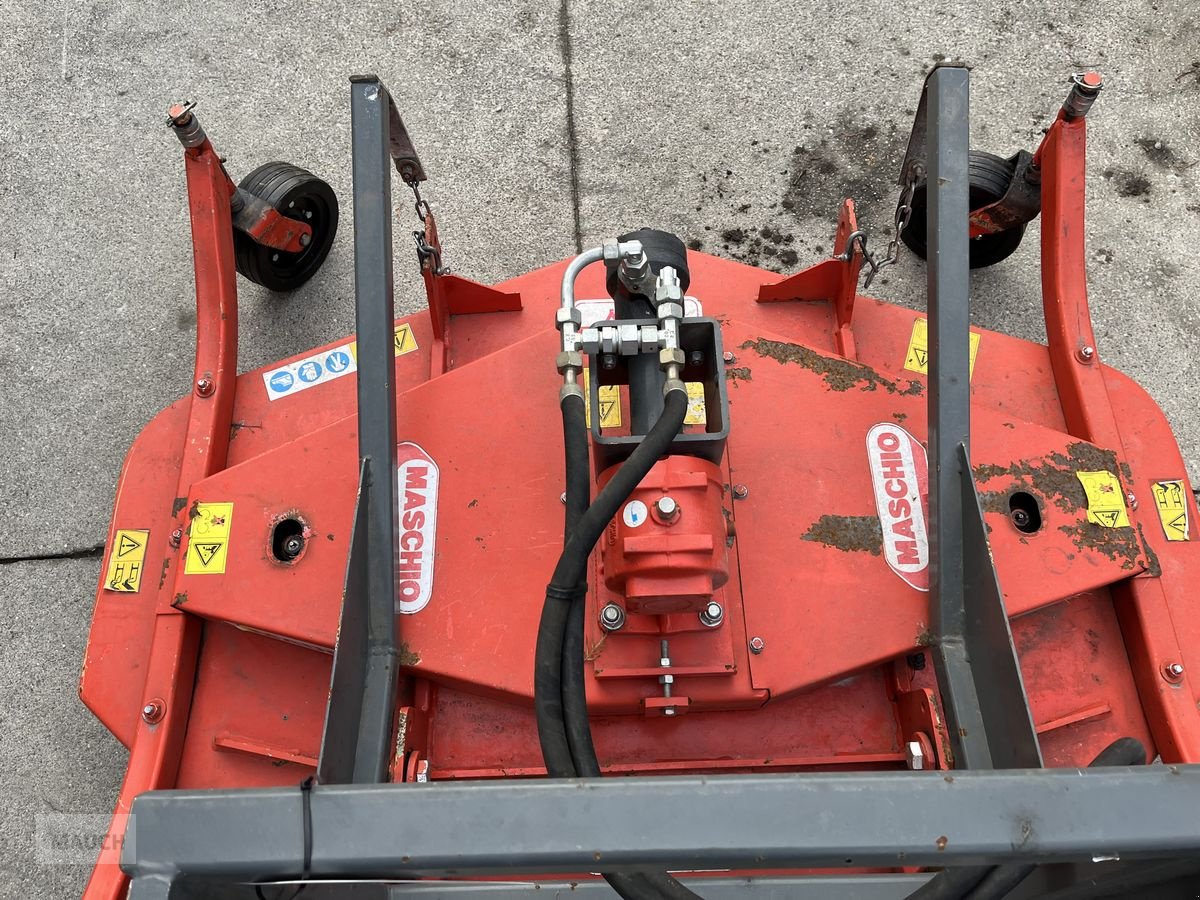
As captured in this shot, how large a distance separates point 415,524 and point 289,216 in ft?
3.84

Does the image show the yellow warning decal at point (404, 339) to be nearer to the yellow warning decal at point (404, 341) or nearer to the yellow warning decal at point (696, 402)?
the yellow warning decal at point (404, 341)

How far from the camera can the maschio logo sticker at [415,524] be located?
1.60m

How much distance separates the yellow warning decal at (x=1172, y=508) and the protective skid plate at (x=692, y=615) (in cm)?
2

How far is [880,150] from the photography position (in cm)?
282

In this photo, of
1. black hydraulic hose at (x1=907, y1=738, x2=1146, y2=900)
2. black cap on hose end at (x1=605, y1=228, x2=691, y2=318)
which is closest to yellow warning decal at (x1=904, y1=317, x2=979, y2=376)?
black cap on hose end at (x1=605, y1=228, x2=691, y2=318)

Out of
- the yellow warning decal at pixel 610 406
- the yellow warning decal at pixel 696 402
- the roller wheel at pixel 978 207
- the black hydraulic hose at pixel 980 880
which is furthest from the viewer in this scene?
the roller wheel at pixel 978 207

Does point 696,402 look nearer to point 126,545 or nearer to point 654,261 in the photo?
point 654,261

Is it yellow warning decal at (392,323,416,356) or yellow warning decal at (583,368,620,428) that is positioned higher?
yellow warning decal at (392,323,416,356)

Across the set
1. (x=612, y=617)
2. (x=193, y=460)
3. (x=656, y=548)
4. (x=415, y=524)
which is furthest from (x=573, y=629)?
(x=193, y=460)

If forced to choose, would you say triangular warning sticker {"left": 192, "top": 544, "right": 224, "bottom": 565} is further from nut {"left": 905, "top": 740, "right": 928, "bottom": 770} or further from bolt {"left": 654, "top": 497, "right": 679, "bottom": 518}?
nut {"left": 905, "top": 740, "right": 928, "bottom": 770}

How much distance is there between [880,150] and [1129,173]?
2.55ft

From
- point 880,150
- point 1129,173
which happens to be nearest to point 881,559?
point 880,150

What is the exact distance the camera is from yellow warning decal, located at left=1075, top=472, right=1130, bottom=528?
5.60ft

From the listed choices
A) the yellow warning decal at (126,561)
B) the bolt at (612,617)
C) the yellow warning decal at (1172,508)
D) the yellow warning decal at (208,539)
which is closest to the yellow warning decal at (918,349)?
the yellow warning decal at (1172,508)
